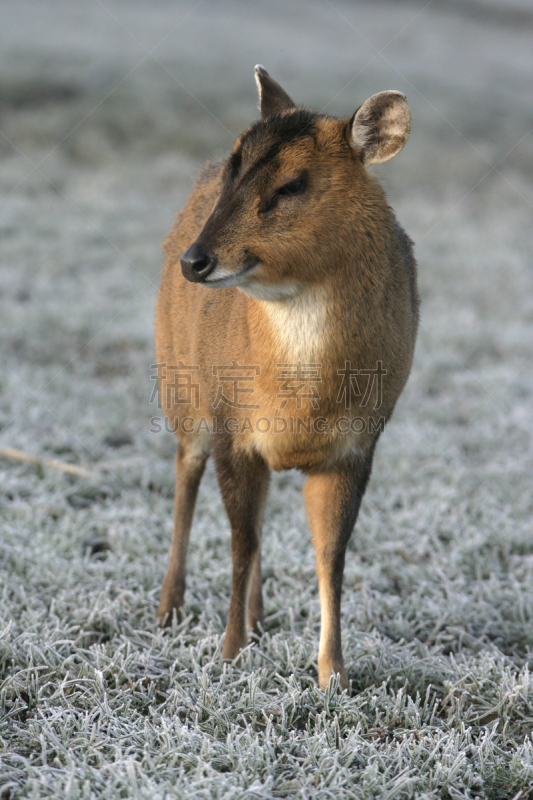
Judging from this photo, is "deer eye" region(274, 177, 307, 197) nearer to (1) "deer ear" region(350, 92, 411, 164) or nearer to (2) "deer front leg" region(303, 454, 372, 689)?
(1) "deer ear" region(350, 92, 411, 164)

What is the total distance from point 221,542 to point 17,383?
317 cm

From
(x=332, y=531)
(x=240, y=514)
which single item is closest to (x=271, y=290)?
(x=240, y=514)

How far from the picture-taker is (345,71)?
24422 millimetres

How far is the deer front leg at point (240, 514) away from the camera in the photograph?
3311mm

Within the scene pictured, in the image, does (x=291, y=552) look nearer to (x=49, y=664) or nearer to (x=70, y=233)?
(x=49, y=664)

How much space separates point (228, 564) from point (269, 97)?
113 inches

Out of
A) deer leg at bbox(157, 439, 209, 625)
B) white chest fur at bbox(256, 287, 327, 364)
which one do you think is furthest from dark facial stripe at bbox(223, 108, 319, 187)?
deer leg at bbox(157, 439, 209, 625)

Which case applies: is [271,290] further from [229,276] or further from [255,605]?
[255,605]

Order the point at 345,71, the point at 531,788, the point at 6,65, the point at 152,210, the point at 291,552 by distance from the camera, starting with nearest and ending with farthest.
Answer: the point at 531,788 < the point at 291,552 < the point at 152,210 < the point at 6,65 < the point at 345,71

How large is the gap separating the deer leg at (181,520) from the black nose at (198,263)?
160 centimetres

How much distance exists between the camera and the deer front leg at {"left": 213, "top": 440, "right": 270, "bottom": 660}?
3311 mm

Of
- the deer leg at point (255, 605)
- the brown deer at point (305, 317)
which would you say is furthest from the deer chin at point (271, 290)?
the deer leg at point (255, 605)

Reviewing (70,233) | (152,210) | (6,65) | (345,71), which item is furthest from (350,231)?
(345,71)

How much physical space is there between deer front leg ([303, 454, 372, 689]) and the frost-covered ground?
0.18 meters
